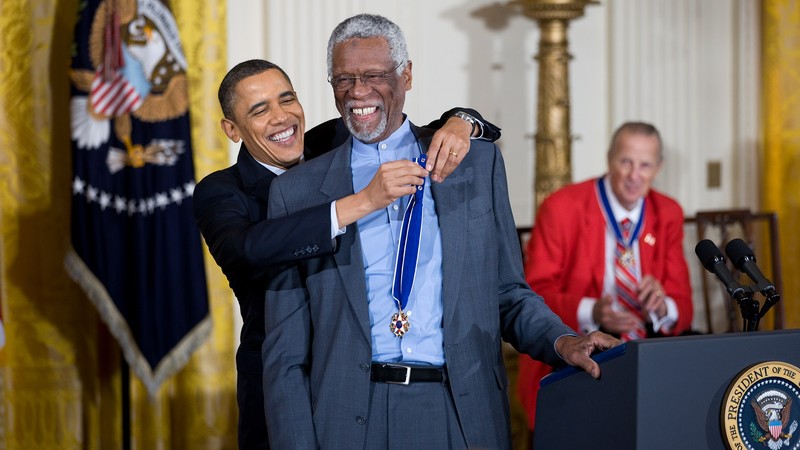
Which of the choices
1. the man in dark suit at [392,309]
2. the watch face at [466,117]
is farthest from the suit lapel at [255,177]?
the watch face at [466,117]

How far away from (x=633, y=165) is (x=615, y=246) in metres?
0.37

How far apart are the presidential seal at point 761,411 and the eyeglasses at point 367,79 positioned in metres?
1.06

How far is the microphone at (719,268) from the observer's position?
2.26 metres

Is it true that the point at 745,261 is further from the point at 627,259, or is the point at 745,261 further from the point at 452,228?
the point at 627,259

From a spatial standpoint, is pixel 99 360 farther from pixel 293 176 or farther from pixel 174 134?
pixel 293 176

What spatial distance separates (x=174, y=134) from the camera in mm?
4699

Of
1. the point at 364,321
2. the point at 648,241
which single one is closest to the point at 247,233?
the point at 364,321

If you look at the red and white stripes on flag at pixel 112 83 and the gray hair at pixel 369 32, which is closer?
the gray hair at pixel 369 32

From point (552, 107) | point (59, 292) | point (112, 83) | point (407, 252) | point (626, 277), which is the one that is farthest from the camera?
point (552, 107)

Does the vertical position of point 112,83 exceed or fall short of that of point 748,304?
it exceeds it

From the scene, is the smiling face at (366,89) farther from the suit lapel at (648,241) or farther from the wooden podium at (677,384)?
the suit lapel at (648,241)

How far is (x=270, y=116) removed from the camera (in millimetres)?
2943

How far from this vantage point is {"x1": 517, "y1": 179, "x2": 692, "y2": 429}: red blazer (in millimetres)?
4703

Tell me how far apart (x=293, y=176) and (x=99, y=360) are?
284cm
